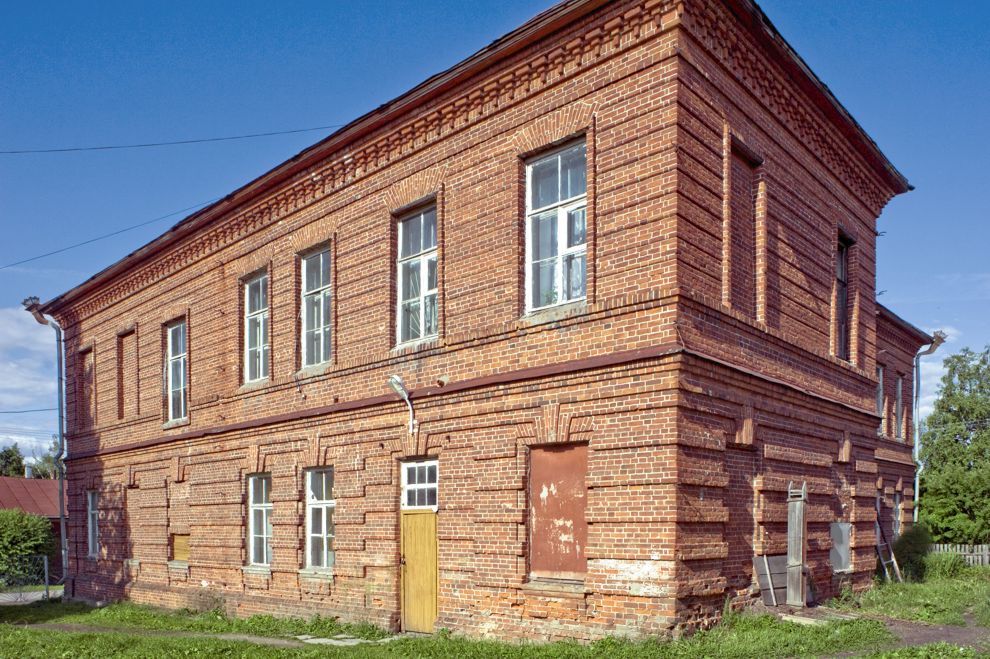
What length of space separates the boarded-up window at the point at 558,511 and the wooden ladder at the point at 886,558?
24.7ft

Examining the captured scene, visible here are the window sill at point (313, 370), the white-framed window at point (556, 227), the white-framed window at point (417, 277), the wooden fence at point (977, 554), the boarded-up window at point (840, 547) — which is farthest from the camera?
the wooden fence at point (977, 554)

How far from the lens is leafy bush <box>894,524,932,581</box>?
1777 cm

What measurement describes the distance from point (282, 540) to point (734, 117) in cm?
981

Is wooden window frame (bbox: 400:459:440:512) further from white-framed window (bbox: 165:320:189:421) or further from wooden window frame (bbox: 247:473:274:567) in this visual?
white-framed window (bbox: 165:320:189:421)

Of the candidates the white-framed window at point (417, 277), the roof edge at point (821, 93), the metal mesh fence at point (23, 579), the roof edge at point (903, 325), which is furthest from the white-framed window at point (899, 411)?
the metal mesh fence at point (23, 579)

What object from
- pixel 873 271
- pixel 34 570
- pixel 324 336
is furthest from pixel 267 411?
pixel 34 570

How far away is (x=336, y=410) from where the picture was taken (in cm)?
1434

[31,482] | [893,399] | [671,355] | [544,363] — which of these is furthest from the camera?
[31,482]

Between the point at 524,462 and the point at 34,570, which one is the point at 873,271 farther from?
the point at 34,570

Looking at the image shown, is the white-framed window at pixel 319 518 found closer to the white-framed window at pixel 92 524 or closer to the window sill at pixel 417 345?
the window sill at pixel 417 345

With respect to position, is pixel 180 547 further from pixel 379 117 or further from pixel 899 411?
pixel 899 411

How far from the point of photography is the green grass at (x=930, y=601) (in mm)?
11734

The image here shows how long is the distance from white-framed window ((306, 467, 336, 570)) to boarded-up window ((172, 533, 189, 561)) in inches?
189

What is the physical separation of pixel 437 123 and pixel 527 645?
278 inches
